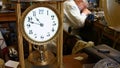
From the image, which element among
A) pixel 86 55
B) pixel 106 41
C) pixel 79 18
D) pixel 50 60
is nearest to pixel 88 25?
pixel 79 18

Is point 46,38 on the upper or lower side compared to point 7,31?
upper

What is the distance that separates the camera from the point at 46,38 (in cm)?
77

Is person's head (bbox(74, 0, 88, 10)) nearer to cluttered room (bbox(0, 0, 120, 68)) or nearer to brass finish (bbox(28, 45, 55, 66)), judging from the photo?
cluttered room (bbox(0, 0, 120, 68))

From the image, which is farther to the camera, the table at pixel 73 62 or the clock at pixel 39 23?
the table at pixel 73 62

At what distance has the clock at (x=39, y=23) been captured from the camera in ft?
Result: 2.41

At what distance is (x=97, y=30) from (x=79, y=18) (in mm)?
277

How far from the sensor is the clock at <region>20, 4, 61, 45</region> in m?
0.73

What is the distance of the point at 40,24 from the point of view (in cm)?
75

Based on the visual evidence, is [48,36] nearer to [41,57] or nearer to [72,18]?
[41,57]

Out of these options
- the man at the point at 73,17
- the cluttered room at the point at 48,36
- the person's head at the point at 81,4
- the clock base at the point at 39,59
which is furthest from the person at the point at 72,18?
the clock base at the point at 39,59

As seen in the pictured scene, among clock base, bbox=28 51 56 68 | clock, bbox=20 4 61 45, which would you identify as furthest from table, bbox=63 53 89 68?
clock, bbox=20 4 61 45

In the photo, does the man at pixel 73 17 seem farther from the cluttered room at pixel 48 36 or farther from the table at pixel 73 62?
the table at pixel 73 62

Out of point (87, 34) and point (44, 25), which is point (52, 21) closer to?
point (44, 25)

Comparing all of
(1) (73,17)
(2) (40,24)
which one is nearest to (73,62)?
(2) (40,24)
